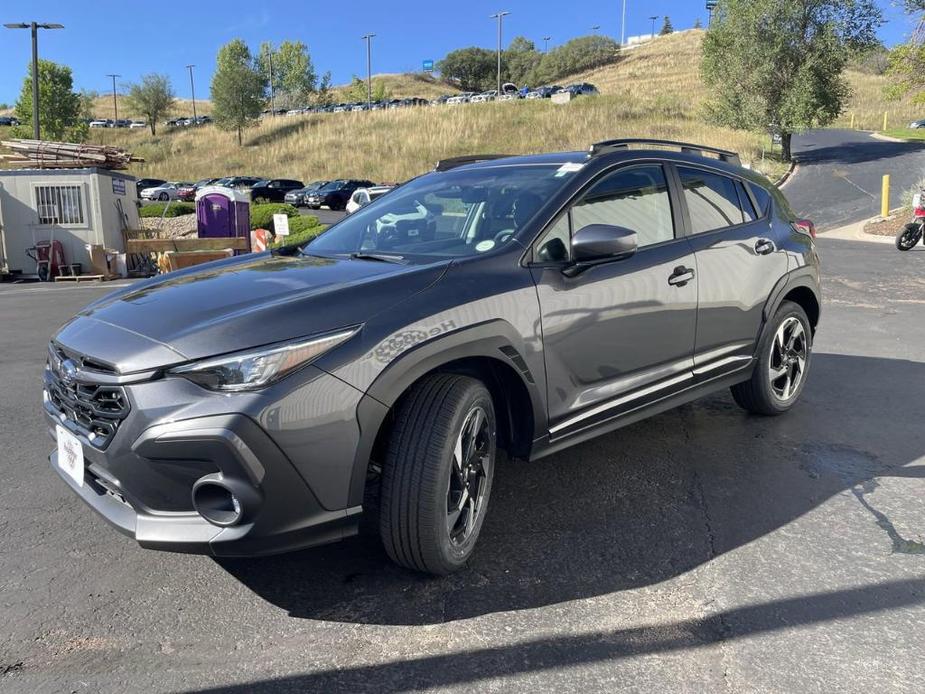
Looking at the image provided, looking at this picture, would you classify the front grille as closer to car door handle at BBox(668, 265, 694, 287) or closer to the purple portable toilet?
car door handle at BBox(668, 265, 694, 287)

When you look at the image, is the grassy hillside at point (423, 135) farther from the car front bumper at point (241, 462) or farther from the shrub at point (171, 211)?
the car front bumper at point (241, 462)

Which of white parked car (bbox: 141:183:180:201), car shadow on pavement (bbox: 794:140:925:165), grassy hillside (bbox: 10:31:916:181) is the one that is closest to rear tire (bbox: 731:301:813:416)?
car shadow on pavement (bbox: 794:140:925:165)

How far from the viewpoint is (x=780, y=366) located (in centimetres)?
488

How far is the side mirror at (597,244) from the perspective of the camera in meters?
3.14

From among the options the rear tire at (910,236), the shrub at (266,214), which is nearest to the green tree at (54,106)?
the shrub at (266,214)

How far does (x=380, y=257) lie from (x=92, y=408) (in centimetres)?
135

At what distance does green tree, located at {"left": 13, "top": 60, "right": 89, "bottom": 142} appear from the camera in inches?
1975

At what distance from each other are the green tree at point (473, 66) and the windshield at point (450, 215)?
388ft

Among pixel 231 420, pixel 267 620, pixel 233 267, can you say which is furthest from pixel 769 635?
pixel 233 267

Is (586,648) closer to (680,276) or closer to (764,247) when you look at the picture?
(680,276)

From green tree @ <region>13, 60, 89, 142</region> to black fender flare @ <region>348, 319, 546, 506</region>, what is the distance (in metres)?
56.6

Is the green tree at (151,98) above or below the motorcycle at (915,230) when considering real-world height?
above

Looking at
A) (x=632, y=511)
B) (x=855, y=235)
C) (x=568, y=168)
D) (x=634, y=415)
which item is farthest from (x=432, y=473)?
(x=855, y=235)

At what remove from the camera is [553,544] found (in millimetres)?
3184
